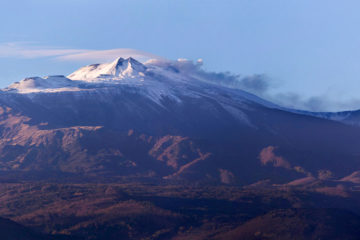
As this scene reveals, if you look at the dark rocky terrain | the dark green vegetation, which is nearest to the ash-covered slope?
the dark rocky terrain

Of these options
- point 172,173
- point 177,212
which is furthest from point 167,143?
point 177,212

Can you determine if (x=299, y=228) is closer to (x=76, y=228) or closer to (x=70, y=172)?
(x=76, y=228)

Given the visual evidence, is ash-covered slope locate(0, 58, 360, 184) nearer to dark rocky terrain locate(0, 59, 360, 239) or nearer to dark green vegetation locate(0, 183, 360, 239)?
dark rocky terrain locate(0, 59, 360, 239)

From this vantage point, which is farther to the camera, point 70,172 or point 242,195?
point 70,172

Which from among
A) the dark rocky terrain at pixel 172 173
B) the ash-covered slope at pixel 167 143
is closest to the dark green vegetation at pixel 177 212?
the dark rocky terrain at pixel 172 173

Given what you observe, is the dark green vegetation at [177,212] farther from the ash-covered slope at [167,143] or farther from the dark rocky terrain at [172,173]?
the ash-covered slope at [167,143]

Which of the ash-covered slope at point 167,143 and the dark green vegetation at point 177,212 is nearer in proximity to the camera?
the dark green vegetation at point 177,212

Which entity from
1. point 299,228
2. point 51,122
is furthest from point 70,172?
point 299,228
